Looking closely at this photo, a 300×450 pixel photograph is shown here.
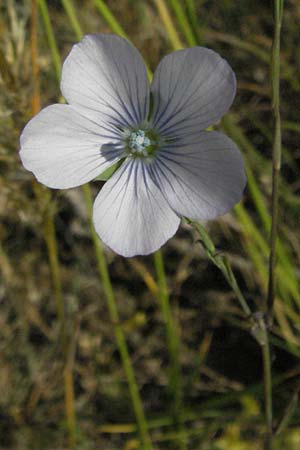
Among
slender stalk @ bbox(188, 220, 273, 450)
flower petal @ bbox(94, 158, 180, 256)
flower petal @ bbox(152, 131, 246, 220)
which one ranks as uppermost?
flower petal @ bbox(152, 131, 246, 220)

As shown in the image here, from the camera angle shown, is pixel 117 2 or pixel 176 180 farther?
pixel 117 2

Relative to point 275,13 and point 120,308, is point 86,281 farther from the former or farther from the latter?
point 275,13

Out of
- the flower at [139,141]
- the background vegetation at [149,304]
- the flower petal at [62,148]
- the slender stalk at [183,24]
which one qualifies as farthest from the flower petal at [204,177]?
the background vegetation at [149,304]

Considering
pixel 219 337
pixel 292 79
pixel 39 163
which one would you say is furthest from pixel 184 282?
pixel 39 163

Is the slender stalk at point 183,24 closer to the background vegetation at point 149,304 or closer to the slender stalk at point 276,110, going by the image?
the background vegetation at point 149,304

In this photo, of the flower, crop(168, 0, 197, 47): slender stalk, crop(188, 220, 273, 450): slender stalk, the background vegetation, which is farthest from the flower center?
the background vegetation

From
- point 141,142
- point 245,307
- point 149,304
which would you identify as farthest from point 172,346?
point 141,142

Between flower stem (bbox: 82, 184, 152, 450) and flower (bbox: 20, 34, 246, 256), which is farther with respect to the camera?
flower stem (bbox: 82, 184, 152, 450)

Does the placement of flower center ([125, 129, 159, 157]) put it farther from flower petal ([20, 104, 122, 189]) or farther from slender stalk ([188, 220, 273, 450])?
slender stalk ([188, 220, 273, 450])
